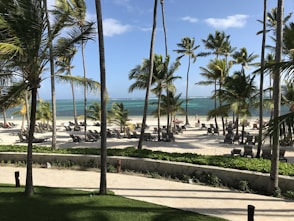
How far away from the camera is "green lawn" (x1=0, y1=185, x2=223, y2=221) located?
269 inches

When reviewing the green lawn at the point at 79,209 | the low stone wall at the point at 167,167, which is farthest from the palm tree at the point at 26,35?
the low stone wall at the point at 167,167

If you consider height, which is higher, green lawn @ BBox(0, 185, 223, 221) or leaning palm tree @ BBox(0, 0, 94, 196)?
leaning palm tree @ BBox(0, 0, 94, 196)

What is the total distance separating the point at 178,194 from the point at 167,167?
7.60ft

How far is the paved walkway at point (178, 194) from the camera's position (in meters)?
7.69

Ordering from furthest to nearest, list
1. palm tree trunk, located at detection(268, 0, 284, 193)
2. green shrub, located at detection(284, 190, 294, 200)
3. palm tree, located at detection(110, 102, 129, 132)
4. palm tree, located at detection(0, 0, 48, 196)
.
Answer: palm tree, located at detection(110, 102, 129, 132)
palm tree trunk, located at detection(268, 0, 284, 193)
green shrub, located at detection(284, 190, 294, 200)
palm tree, located at detection(0, 0, 48, 196)

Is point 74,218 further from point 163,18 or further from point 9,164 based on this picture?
point 163,18

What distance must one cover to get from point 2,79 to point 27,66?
43.0 inches

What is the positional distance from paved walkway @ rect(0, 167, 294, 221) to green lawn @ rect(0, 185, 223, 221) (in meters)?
0.75

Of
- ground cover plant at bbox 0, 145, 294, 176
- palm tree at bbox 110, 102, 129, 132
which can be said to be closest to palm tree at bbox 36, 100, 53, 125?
palm tree at bbox 110, 102, 129, 132

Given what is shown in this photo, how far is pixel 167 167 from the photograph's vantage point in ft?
37.3

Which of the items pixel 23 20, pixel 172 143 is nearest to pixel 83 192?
pixel 23 20

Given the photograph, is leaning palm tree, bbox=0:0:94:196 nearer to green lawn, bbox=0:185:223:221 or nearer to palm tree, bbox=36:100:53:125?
green lawn, bbox=0:185:223:221

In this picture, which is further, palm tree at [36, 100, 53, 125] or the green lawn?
palm tree at [36, 100, 53, 125]

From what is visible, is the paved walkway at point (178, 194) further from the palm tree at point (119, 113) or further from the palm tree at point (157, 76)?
the palm tree at point (119, 113)
